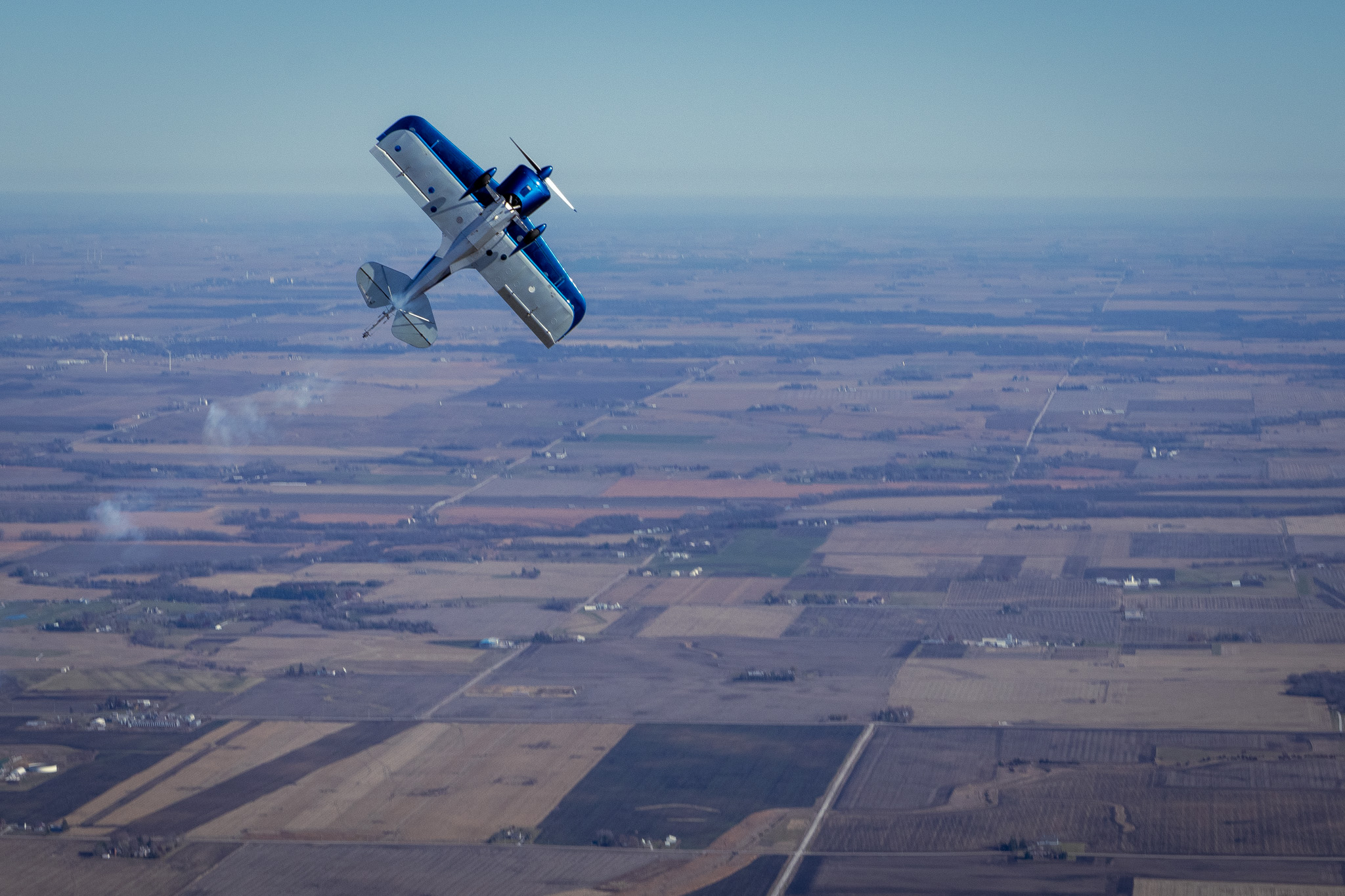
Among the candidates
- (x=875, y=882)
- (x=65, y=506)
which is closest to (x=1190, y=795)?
(x=875, y=882)

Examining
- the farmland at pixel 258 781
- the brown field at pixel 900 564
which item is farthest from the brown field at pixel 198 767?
the brown field at pixel 900 564

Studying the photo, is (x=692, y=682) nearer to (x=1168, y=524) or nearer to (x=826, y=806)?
(x=826, y=806)

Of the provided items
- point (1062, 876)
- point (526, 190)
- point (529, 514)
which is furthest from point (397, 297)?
point (529, 514)

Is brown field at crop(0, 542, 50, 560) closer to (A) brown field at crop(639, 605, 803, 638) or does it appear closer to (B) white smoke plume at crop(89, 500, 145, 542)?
(B) white smoke plume at crop(89, 500, 145, 542)

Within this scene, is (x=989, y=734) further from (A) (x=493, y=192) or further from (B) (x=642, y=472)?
(B) (x=642, y=472)

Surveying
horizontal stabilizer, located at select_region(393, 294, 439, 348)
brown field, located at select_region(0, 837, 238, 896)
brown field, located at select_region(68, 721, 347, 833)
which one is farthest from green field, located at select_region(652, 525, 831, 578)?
horizontal stabilizer, located at select_region(393, 294, 439, 348)

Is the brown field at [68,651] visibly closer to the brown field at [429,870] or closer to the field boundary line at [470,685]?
the field boundary line at [470,685]
